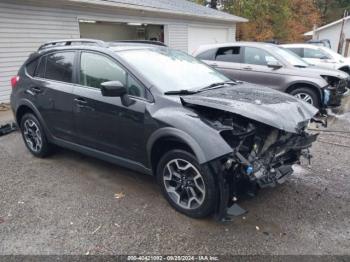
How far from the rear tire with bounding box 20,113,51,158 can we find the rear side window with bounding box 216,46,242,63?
522 centimetres

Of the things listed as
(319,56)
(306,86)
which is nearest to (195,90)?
(306,86)

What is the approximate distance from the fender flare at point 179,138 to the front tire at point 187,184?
16 cm

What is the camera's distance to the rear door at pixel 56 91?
4.09 metres

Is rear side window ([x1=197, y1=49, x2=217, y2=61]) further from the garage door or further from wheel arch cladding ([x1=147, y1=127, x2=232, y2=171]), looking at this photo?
the garage door

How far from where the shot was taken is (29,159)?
4.87 meters

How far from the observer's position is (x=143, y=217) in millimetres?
3223

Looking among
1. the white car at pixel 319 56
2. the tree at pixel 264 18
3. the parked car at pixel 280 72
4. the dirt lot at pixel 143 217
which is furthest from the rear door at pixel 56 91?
the tree at pixel 264 18

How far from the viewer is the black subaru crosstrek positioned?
2.86m

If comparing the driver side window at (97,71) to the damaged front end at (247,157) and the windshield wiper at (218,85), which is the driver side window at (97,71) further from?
the damaged front end at (247,157)

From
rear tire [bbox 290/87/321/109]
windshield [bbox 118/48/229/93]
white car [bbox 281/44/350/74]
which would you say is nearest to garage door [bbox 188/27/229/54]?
white car [bbox 281/44/350/74]

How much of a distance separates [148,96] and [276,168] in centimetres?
153

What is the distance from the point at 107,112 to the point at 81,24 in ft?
35.3

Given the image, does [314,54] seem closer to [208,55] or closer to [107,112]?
[208,55]

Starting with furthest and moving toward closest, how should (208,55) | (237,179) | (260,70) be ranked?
(208,55), (260,70), (237,179)
